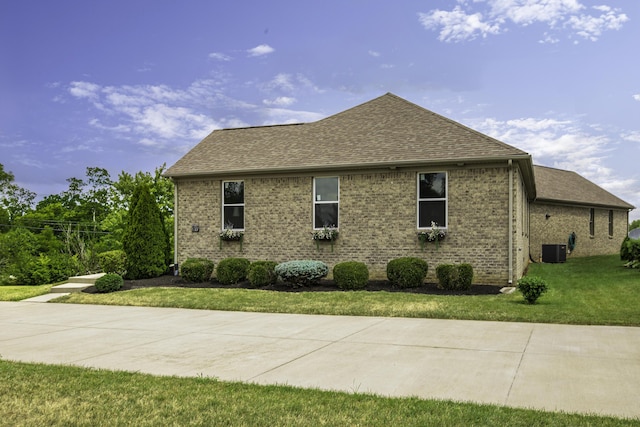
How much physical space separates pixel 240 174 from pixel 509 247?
8.68m

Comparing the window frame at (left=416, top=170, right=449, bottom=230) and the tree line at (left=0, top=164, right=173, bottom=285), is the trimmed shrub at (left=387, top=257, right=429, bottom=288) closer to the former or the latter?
the window frame at (left=416, top=170, right=449, bottom=230)

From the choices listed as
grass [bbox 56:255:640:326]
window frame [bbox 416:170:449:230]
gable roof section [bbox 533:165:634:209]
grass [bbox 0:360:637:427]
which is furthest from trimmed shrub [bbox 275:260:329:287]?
gable roof section [bbox 533:165:634:209]

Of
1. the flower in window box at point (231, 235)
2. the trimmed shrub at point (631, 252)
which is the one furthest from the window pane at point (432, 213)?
the trimmed shrub at point (631, 252)

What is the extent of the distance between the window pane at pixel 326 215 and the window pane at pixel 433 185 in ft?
8.96

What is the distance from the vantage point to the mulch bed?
1416 centimetres

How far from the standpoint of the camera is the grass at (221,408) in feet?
14.1

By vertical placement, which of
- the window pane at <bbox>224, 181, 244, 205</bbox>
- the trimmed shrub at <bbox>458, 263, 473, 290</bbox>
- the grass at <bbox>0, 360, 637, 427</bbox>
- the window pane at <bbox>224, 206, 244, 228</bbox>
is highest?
the window pane at <bbox>224, 181, 244, 205</bbox>

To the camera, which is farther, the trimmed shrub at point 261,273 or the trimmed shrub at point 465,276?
the trimmed shrub at point 261,273

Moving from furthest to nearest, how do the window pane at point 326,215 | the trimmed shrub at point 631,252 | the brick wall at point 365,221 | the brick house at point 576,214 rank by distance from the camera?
the brick house at point 576,214
the trimmed shrub at point 631,252
the window pane at point 326,215
the brick wall at point 365,221

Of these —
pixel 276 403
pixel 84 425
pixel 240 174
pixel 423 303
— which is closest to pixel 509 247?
pixel 423 303

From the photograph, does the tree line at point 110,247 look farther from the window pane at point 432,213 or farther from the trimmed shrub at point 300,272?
the window pane at point 432,213

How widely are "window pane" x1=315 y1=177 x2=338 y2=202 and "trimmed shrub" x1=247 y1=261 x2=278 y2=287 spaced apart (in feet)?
9.09

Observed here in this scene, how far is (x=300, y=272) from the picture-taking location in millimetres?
14695

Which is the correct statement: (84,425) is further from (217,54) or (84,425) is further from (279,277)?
(217,54)
